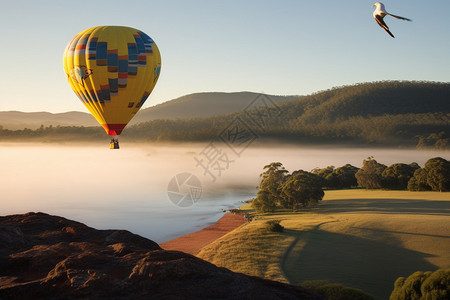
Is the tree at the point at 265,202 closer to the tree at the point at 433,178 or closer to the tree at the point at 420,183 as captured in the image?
the tree at the point at 420,183

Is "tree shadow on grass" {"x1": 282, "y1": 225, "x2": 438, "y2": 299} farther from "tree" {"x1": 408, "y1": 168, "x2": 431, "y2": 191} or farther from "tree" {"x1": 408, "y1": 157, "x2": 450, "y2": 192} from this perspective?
"tree" {"x1": 408, "y1": 168, "x2": 431, "y2": 191}

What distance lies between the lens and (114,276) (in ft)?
26.5

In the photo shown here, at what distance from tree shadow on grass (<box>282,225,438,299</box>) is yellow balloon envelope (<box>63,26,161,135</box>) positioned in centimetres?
2299

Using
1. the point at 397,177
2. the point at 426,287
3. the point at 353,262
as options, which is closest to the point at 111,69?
the point at 353,262

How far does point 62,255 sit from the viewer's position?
910 cm

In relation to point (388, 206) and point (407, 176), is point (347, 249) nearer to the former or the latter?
point (388, 206)

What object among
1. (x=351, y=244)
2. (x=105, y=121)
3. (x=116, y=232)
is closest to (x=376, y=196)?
(x=351, y=244)

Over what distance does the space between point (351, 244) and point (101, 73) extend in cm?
3037

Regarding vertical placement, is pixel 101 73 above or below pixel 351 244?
above

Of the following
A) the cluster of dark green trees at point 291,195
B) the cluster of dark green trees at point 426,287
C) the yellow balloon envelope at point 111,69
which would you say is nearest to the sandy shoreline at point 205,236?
the cluster of dark green trees at point 291,195

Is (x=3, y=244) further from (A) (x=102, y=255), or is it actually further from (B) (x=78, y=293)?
(B) (x=78, y=293)

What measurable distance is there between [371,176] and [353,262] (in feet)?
185

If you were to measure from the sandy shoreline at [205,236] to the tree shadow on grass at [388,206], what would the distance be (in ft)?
47.7

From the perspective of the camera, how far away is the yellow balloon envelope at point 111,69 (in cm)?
4659
